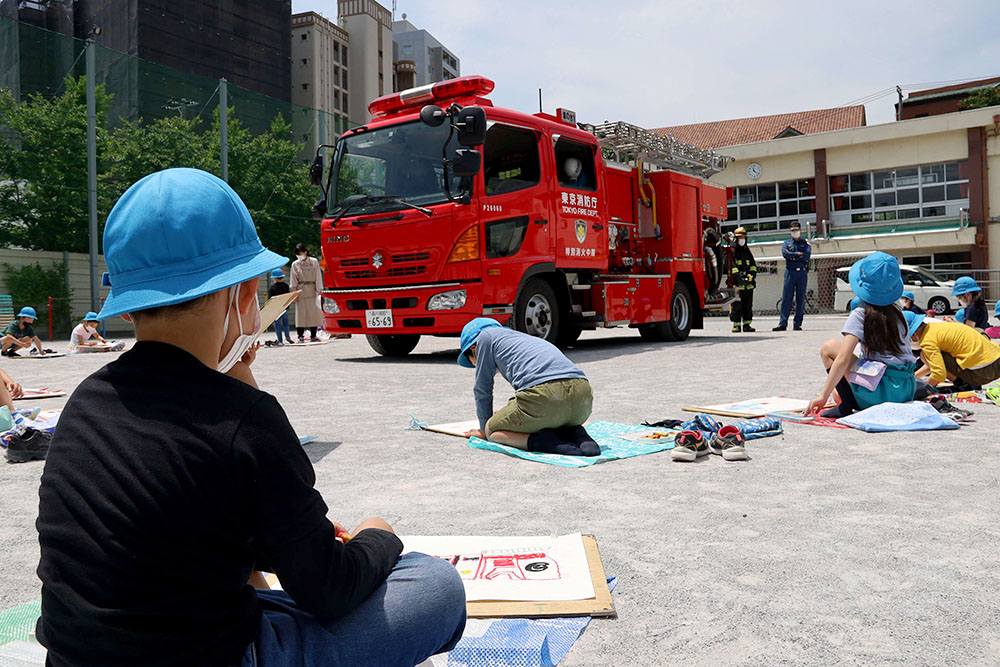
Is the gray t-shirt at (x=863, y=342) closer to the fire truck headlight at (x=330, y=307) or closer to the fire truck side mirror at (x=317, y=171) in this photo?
the fire truck headlight at (x=330, y=307)

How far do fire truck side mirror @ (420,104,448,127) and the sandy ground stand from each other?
4.27 m

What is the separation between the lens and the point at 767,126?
4975 cm

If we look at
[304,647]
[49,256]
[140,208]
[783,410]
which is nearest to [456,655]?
[304,647]

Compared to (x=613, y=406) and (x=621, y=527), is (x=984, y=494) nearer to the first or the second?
(x=621, y=527)

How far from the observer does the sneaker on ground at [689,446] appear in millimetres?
4586

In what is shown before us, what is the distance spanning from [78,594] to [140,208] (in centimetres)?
66

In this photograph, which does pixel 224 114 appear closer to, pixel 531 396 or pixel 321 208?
pixel 321 208

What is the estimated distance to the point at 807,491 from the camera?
3.84m

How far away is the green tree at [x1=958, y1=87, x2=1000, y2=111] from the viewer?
147 ft

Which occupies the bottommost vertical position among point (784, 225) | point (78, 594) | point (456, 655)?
point (456, 655)

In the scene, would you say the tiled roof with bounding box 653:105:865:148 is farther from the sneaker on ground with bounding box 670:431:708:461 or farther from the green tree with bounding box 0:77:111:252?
the sneaker on ground with bounding box 670:431:708:461

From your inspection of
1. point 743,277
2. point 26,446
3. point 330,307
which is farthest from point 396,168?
point 743,277

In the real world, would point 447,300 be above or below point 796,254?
below

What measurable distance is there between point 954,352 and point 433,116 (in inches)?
234
